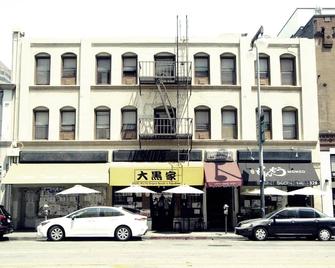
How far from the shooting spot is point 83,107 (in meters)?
28.4

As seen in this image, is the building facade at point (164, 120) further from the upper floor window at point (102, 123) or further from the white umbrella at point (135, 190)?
the white umbrella at point (135, 190)

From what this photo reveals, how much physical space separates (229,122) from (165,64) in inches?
191

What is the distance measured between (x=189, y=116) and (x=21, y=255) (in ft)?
49.5

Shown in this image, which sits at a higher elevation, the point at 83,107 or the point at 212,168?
the point at 83,107

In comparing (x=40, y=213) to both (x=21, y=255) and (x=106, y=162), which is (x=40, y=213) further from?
(x=21, y=255)

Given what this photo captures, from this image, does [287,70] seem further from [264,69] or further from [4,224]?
[4,224]

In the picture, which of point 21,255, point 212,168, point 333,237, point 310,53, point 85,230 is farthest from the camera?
point 310,53

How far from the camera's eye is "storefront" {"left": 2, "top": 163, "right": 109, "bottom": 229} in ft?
86.9

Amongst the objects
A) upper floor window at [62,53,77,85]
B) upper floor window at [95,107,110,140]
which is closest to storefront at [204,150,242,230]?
upper floor window at [95,107,110,140]

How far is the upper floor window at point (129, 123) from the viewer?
28484 millimetres

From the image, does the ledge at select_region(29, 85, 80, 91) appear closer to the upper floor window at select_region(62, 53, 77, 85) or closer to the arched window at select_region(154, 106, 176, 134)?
the upper floor window at select_region(62, 53, 77, 85)

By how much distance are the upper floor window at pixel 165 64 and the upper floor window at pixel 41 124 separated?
21.8ft

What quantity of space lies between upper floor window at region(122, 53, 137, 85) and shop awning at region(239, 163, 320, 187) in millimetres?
7708

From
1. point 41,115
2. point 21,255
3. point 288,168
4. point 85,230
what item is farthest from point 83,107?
point 21,255
